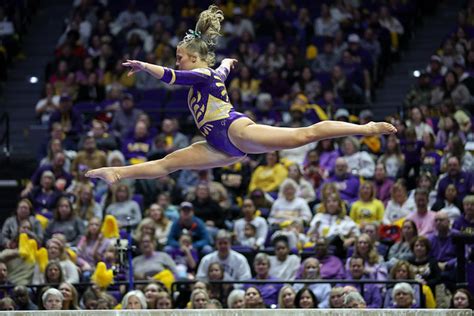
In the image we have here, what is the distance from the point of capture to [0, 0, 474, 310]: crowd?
448 inches

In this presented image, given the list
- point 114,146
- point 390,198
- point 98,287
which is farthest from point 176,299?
point 114,146

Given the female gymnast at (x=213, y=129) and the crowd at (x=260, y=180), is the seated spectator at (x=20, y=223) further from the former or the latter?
the female gymnast at (x=213, y=129)

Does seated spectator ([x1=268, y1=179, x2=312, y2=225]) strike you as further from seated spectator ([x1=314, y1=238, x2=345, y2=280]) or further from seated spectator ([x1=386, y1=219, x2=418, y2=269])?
seated spectator ([x1=386, y1=219, x2=418, y2=269])

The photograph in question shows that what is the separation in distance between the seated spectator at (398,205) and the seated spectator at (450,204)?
299 millimetres

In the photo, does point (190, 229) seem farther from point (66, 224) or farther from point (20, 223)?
point (20, 223)

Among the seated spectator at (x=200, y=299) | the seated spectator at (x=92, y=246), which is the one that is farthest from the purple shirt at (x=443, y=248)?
the seated spectator at (x=92, y=246)

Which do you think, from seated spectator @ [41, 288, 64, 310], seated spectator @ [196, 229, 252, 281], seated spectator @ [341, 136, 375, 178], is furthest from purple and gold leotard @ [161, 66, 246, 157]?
seated spectator @ [341, 136, 375, 178]

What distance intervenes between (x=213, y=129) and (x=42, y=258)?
13.8ft

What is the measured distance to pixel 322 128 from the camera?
841 centimetres

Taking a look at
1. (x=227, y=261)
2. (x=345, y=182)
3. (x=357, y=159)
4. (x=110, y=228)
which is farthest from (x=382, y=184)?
(x=110, y=228)

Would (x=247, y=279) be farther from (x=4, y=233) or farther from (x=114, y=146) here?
(x=114, y=146)

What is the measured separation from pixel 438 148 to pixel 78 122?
5202 mm

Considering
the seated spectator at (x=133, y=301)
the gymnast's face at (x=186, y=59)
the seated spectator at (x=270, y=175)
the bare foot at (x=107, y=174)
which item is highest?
the gymnast's face at (x=186, y=59)

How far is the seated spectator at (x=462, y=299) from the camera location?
10.4 meters
